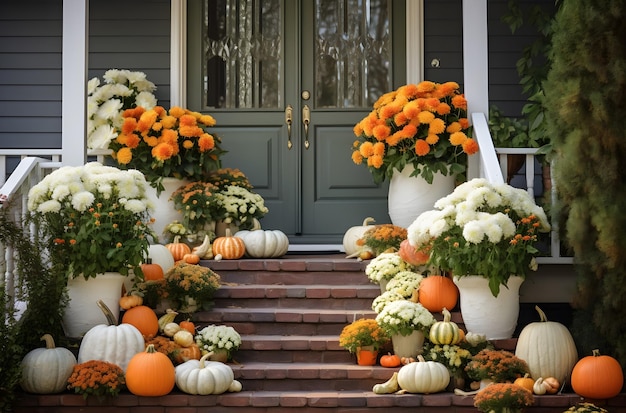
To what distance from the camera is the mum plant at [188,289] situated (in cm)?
627

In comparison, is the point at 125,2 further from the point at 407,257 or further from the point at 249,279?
the point at 407,257

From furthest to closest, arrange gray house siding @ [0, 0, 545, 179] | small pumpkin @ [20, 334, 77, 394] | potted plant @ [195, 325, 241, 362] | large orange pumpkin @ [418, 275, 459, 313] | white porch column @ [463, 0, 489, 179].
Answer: gray house siding @ [0, 0, 545, 179] → white porch column @ [463, 0, 489, 179] → large orange pumpkin @ [418, 275, 459, 313] → potted plant @ [195, 325, 241, 362] → small pumpkin @ [20, 334, 77, 394]

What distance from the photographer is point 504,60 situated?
8102 millimetres

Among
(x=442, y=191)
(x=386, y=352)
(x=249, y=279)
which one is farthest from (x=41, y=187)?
(x=442, y=191)

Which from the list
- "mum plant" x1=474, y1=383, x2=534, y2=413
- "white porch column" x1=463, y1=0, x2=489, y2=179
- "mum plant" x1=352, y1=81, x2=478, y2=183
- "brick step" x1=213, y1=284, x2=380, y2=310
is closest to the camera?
"mum plant" x1=474, y1=383, x2=534, y2=413

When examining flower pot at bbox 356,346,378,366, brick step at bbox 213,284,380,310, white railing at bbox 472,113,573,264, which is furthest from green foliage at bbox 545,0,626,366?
brick step at bbox 213,284,380,310

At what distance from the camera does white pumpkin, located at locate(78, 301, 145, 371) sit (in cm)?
564

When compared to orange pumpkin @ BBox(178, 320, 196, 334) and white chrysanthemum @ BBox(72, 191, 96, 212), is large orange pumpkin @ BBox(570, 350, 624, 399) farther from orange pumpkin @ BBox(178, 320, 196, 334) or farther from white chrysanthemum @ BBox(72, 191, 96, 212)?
white chrysanthemum @ BBox(72, 191, 96, 212)

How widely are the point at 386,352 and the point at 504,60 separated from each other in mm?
3069

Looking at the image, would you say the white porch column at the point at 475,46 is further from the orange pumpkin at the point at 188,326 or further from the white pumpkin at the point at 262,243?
the orange pumpkin at the point at 188,326

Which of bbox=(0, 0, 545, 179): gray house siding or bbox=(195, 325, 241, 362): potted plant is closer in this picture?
bbox=(195, 325, 241, 362): potted plant

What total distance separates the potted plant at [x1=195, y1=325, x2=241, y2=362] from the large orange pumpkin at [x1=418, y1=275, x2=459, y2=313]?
1.13 m

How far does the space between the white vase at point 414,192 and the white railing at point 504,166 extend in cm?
40

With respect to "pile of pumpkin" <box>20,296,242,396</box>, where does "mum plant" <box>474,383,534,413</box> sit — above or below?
below
